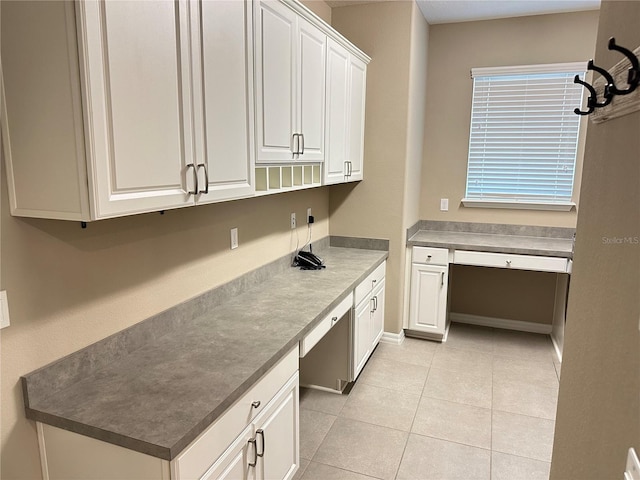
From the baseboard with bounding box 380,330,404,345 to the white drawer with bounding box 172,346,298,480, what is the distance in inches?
83.5

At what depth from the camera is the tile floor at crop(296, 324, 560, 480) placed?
2.45 metres

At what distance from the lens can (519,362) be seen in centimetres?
368

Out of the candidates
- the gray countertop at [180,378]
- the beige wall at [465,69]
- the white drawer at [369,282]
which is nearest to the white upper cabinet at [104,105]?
the gray countertop at [180,378]

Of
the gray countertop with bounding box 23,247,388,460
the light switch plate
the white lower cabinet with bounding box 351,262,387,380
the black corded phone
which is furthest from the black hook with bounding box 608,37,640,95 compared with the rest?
the black corded phone

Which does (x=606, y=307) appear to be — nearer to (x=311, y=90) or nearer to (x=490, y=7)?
(x=311, y=90)

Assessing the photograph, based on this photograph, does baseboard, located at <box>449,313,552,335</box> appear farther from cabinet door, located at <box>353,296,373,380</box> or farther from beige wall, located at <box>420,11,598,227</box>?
cabinet door, located at <box>353,296,373,380</box>

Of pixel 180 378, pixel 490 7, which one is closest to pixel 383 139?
pixel 490 7

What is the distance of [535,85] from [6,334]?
408cm

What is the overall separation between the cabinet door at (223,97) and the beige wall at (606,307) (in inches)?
49.0

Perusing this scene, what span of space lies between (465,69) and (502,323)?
93.0 inches

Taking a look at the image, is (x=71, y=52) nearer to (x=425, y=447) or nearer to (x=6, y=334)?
(x=6, y=334)

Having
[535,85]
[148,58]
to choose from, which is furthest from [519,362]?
[148,58]

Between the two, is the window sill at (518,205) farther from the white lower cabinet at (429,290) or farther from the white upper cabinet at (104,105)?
the white upper cabinet at (104,105)

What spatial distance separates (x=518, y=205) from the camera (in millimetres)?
4082
